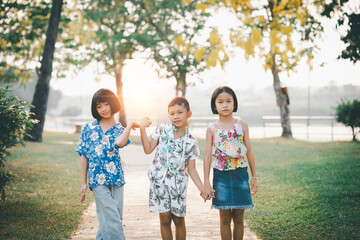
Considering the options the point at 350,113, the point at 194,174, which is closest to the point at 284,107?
the point at 350,113

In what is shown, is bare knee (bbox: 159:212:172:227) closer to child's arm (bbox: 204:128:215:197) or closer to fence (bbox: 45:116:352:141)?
child's arm (bbox: 204:128:215:197)

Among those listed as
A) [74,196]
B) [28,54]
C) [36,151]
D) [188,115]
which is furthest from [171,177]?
[28,54]

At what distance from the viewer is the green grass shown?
14.9 ft

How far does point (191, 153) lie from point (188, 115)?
1.27ft

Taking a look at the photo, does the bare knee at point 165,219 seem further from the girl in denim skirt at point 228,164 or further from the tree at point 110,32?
the tree at point 110,32

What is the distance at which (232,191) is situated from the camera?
3441mm

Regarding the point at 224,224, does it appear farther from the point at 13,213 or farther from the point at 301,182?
the point at 301,182

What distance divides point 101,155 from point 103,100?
1.80 ft

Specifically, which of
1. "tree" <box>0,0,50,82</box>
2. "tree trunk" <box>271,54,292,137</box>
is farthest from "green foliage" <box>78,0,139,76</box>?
"tree trunk" <box>271,54,292,137</box>

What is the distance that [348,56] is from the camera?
22.9 feet

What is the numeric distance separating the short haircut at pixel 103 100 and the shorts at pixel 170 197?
902mm

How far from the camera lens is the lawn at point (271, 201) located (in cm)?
449

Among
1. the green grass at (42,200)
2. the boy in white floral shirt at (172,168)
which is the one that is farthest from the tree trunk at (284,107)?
the boy in white floral shirt at (172,168)

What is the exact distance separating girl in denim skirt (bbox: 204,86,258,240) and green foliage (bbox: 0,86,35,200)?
10.4 feet
